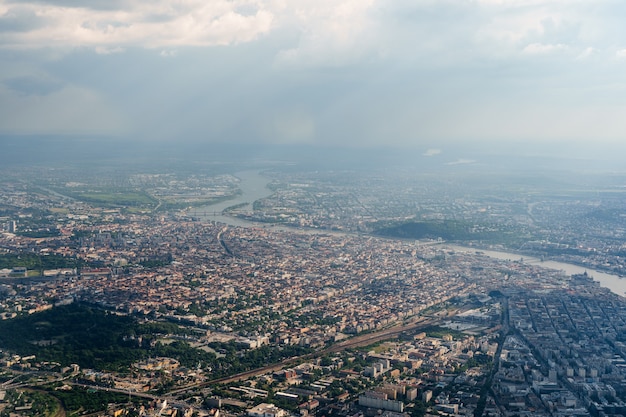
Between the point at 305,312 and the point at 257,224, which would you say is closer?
the point at 305,312

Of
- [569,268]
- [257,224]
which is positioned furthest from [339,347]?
[257,224]

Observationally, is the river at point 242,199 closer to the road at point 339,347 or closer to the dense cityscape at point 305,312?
the dense cityscape at point 305,312

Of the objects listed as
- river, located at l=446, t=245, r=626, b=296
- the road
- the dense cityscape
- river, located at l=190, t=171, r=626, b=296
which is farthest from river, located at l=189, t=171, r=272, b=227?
the road

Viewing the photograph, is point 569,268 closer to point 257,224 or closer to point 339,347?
point 339,347

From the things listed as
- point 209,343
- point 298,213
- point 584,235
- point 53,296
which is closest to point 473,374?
point 209,343

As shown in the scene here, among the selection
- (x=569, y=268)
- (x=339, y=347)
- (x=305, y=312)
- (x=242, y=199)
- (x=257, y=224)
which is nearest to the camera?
(x=339, y=347)

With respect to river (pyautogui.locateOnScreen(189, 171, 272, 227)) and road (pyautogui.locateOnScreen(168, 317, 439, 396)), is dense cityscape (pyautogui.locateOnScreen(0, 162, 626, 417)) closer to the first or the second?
road (pyautogui.locateOnScreen(168, 317, 439, 396))
